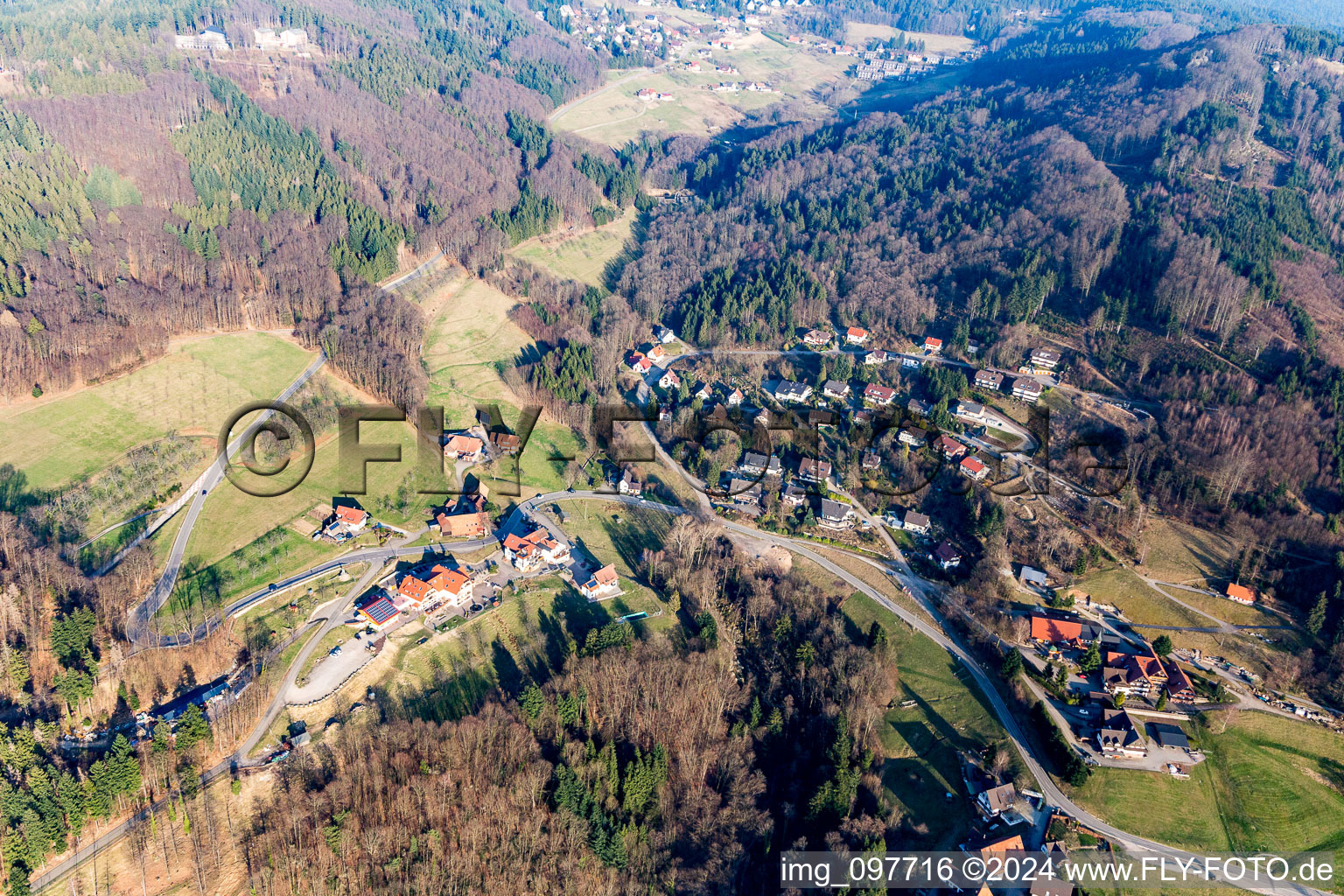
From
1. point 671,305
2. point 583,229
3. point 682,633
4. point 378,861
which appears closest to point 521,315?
point 671,305

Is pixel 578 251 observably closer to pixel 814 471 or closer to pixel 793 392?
pixel 793 392

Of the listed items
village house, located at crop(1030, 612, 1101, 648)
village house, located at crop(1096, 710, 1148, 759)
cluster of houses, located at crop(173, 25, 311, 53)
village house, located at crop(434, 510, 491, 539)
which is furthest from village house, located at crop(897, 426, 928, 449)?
cluster of houses, located at crop(173, 25, 311, 53)

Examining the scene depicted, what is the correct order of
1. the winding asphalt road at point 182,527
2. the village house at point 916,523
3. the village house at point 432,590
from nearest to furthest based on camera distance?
the winding asphalt road at point 182,527 < the village house at point 432,590 < the village house at point 916,523

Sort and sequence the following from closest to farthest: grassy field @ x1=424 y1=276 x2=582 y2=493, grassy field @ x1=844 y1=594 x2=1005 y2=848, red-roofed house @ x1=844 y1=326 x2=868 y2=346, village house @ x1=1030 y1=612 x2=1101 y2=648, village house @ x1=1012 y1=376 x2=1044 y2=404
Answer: grassy field @ x1=844 y1=594 x2=1005 y2=848, village house @ x1=1030 y1=612 x2=1101 y2=648, grassy field @ x1=424 y1=276 x2=582 y2=493, village house @ x1=1012 y1=376 x2=1044 y2=404, red-roofed house @ x1=844 y1=326 x2=868 y2=346

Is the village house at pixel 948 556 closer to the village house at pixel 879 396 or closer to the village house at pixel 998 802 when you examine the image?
the village house at pixel 998 802

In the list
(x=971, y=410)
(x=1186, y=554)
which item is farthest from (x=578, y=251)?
(x=1186, y=554)

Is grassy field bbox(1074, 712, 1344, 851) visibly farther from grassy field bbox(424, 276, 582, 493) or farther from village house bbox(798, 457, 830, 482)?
grassy field bbox(424, 276, 582, 493)
